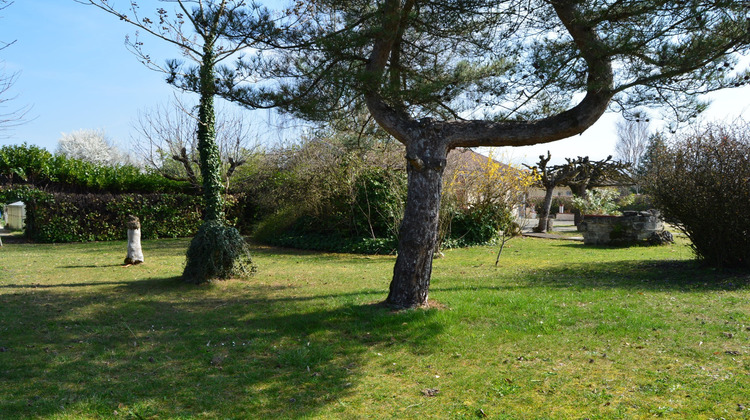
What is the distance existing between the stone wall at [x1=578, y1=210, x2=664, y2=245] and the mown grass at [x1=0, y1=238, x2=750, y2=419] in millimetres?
5607

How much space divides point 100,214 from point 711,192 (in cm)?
1754

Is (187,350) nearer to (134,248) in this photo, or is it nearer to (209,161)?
(209,161)

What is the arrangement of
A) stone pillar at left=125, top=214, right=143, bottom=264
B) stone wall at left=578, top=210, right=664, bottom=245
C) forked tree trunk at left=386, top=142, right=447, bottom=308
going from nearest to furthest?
1. forked tree trunk at left=386, top=142, right=447, bottom=308
2. stone pillar at left=125, top=214, right=143, bottom=264
3. stone wall at left=578, top=210, right=664, bottom=245

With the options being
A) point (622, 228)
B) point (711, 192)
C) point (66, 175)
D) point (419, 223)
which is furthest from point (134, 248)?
point (622, 228)

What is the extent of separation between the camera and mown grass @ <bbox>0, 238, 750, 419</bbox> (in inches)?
152

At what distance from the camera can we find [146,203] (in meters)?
17.4

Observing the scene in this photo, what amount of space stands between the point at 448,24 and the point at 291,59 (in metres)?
2.32

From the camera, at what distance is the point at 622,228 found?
14.5 meters

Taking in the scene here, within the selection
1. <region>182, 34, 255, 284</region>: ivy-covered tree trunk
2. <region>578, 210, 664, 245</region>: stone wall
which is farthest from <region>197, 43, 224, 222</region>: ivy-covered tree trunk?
<region>578, 210, 664, 245</region>: stone wall

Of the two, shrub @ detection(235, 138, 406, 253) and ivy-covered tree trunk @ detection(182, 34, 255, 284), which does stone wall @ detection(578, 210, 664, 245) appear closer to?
shrub @ detection(235, 138, 406, 253)

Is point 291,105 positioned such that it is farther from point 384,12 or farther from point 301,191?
point 301,191

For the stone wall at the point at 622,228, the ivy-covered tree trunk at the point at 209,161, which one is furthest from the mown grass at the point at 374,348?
the stone wall at the point at 622,228

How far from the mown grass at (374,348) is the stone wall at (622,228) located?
5607 mm

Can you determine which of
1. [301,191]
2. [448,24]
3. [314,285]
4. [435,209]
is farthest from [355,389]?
[301,191]
